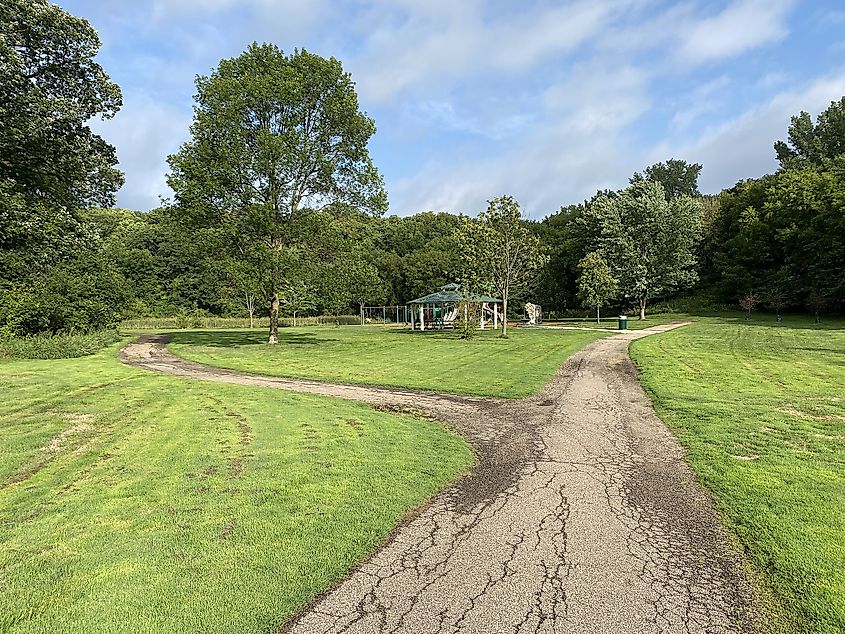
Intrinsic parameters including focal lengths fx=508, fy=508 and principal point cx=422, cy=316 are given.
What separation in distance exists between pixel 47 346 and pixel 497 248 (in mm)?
23430

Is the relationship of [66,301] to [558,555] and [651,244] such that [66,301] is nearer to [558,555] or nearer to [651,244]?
[558,555]

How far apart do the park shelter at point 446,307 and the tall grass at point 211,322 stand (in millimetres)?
15819

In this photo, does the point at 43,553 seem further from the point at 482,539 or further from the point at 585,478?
the point at 585,478

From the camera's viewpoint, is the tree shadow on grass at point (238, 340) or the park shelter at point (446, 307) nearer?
the tree shadow on grass at point (238, 340)

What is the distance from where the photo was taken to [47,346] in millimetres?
20500

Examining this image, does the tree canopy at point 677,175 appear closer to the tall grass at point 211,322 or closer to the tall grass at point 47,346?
the tall grass at point 211,322

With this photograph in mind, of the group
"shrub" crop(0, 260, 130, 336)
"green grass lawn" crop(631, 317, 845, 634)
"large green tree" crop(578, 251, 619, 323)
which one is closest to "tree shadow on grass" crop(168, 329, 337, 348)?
"shrub" crop(0, 260, 130, 336)

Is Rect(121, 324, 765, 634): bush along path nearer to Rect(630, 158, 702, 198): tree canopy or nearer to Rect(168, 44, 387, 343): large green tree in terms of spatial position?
Rect(168, 44, 387, 343): large green tree

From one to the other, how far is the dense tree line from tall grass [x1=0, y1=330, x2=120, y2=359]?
1.04m

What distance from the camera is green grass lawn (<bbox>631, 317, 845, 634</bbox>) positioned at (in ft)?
12.0

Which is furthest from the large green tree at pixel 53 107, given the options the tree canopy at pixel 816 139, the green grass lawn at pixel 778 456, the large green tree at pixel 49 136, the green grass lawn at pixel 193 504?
the tree canopy at pixel 816 139

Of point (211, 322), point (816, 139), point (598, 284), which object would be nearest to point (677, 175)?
point (816, 139)

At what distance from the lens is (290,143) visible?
24.0 m

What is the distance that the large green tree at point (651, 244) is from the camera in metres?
47.7
